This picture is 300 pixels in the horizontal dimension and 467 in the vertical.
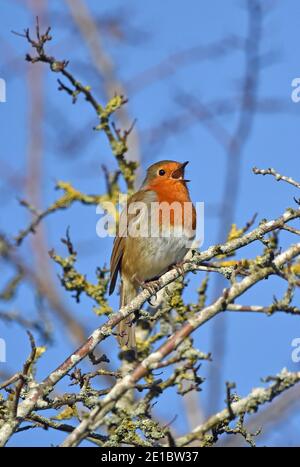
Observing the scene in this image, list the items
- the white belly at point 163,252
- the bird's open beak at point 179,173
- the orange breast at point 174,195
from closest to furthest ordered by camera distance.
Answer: the white belly at point 163,252 < the orange breast at point 174,195 < the bird's open beak at point 179,173

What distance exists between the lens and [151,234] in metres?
6.05

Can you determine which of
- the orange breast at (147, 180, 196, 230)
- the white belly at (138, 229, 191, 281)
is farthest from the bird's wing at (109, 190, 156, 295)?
the white belly at (138, 229, 191, 281)

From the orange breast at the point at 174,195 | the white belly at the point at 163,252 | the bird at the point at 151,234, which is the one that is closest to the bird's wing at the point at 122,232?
the bird at the point at 151,234

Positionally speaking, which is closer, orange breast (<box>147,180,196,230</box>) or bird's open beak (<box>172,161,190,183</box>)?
orange breast (<box>147,180,196,230</box>)

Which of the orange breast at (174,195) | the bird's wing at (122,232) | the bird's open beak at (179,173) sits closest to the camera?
the orange breast at (174,195)

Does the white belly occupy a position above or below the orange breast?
below

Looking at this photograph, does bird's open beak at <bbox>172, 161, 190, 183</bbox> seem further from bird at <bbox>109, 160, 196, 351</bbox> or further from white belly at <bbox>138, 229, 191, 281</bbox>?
white belly at <bbox>138, 229, 191, 281</bbox>

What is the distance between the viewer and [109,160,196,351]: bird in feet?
19.5

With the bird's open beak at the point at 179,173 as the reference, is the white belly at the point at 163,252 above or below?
below

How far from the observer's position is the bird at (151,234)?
5.93 meters

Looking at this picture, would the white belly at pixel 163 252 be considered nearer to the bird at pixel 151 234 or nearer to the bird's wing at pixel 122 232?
the bird at pixel 151 234

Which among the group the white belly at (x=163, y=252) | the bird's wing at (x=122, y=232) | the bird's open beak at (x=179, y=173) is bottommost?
the white belly at (x=163, y=252)

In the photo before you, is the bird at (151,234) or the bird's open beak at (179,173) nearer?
the bird at (151,234)

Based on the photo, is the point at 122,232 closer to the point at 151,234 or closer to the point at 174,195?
the point at 151,234
